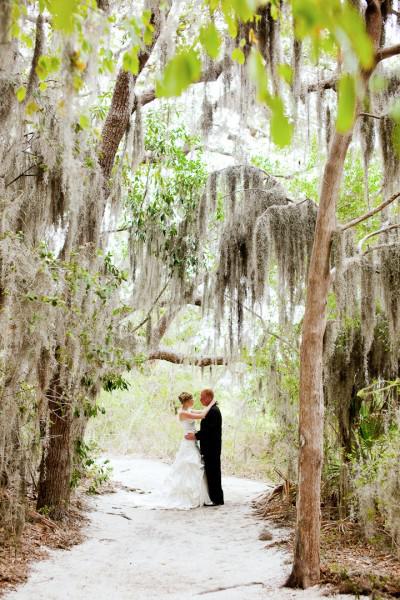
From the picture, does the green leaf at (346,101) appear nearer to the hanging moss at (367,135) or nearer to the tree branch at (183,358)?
the hanging moss at (367,135)

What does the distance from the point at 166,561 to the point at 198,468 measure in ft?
9.68

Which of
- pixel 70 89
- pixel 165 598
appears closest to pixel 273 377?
pixel 165 598

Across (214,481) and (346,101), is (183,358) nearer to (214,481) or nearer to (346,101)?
(214,481)

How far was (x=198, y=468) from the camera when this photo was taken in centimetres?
Result: 789

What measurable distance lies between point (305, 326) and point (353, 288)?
68.4 inches

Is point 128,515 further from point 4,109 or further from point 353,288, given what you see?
point 4,109

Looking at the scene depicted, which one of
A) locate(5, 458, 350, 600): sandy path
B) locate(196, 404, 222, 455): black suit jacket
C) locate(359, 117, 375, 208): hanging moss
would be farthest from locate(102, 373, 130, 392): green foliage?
locate(359, 117, 375, 208): hanging moss

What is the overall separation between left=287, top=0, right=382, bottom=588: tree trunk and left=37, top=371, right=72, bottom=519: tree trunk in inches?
99.1

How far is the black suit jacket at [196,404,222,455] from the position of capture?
793 centimetres

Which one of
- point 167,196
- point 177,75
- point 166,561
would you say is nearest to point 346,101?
point 177,75

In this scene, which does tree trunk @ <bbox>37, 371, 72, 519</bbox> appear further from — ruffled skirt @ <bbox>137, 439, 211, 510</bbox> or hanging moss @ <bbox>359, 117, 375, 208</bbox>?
hanging moss @ <bbox>359, 117, 375, 208</bbox>

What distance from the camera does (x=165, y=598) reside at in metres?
3.97

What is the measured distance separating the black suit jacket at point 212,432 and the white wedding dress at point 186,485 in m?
0.22

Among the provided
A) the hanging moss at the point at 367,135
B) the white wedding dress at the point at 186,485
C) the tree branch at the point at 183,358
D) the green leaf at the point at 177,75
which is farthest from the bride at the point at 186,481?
the green leaf at the point at 177,75
